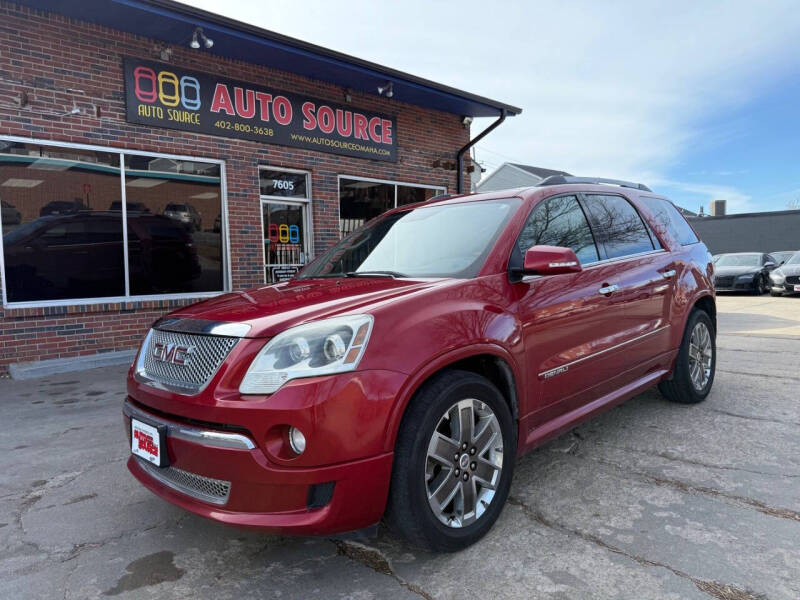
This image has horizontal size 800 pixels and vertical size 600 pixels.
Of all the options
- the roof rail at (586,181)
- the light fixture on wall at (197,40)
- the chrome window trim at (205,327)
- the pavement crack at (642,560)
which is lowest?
the pavement crack at (642,560)

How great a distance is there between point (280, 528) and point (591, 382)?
1.99 meters

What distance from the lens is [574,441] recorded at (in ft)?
12.1

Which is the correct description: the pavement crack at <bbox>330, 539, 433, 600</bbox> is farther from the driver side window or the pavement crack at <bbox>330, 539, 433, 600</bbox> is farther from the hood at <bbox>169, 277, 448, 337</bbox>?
the driver side window

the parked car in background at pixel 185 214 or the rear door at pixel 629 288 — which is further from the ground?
the parked car in background at pixel 185 214

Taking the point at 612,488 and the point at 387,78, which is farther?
the point at 387,78

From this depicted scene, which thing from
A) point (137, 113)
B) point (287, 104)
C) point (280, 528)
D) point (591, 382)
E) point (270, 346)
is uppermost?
point (287, 104)

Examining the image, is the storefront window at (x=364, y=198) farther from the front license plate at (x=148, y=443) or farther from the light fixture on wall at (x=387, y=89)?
the front license plate at (x=148, y=443)

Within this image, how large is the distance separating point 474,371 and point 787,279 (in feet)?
55.1

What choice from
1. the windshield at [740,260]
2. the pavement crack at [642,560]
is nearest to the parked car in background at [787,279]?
the windshield at [740,260]

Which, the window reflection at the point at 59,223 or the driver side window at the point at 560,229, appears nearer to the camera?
the driver side window at the point at 560,229

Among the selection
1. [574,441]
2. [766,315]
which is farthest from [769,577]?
[766,315]

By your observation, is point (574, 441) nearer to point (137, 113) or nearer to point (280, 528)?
point (280, 528)

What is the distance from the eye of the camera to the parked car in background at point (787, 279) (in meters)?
15.3

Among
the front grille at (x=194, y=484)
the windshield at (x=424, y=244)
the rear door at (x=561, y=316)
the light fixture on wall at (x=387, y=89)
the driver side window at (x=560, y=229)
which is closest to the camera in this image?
the front grille at (x=194, y=484)
